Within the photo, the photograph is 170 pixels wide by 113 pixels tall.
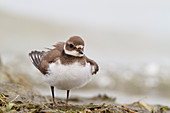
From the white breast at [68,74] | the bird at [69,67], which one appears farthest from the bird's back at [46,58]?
the white breast at [68,74]

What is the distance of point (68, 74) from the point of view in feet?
17.5

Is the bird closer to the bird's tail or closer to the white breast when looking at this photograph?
the white breast

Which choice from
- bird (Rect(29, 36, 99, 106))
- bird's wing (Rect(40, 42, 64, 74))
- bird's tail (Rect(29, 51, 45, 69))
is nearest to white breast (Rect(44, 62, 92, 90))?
bird (Rect(29, 36, 99, 106))

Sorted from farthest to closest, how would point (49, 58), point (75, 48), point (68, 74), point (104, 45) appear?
point (104, 45), point (49, 58), point (75, 48), point (68, 74)

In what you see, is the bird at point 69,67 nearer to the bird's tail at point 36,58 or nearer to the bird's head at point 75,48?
the bird's head at point 75,48

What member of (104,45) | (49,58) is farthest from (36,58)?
(104,45)

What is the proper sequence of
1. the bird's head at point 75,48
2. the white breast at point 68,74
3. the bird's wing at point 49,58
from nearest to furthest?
the white breast at point 68,74, the bird's head at point 75,48, the bird's wing at point 49,58

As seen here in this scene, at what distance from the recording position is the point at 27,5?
3050 cm

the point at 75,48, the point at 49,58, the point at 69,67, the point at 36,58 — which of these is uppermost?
the point at 36,58

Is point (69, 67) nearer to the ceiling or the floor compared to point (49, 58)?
nearer to the floor

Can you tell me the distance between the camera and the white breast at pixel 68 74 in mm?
5350

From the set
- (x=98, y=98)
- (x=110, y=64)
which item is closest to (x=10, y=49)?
(x=110, y=64)

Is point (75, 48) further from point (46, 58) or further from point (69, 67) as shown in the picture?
point (46, 58)

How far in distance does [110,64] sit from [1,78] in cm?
777
